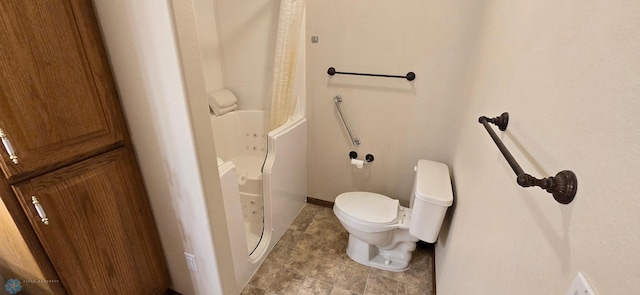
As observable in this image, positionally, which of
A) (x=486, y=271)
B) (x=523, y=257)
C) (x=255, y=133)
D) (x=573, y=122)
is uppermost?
(x=573, y=122)

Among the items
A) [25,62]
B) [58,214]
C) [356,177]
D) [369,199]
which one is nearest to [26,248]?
[58,214]

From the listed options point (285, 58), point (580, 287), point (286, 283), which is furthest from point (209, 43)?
point (580, 287)

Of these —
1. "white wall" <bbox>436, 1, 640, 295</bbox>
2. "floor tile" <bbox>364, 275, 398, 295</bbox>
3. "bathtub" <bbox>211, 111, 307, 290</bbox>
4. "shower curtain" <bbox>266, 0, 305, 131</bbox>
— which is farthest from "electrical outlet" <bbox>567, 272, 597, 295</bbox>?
"shower curtain" <bbox>266, 0, 305, 131</bbox>

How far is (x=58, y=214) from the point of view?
88cm

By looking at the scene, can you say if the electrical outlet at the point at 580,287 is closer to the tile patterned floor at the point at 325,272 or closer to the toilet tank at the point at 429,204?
the toilet tank at the point at 429,204

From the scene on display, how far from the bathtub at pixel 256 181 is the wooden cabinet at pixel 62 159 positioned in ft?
1.41

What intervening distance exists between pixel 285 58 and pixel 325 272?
144 centimetres

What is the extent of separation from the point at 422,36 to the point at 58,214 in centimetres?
190

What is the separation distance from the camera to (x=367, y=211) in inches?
64.0

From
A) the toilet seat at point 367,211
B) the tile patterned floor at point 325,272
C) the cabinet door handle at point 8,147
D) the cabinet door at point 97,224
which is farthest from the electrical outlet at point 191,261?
the toilet seat at point 367,211

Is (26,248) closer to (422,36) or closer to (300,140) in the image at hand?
(300,140)

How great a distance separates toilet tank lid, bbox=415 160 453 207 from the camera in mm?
1326

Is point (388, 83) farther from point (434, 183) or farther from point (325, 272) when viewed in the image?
point (325, 272)

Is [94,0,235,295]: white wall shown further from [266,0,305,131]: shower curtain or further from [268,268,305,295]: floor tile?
[266,0,305,131]: shower curtain
